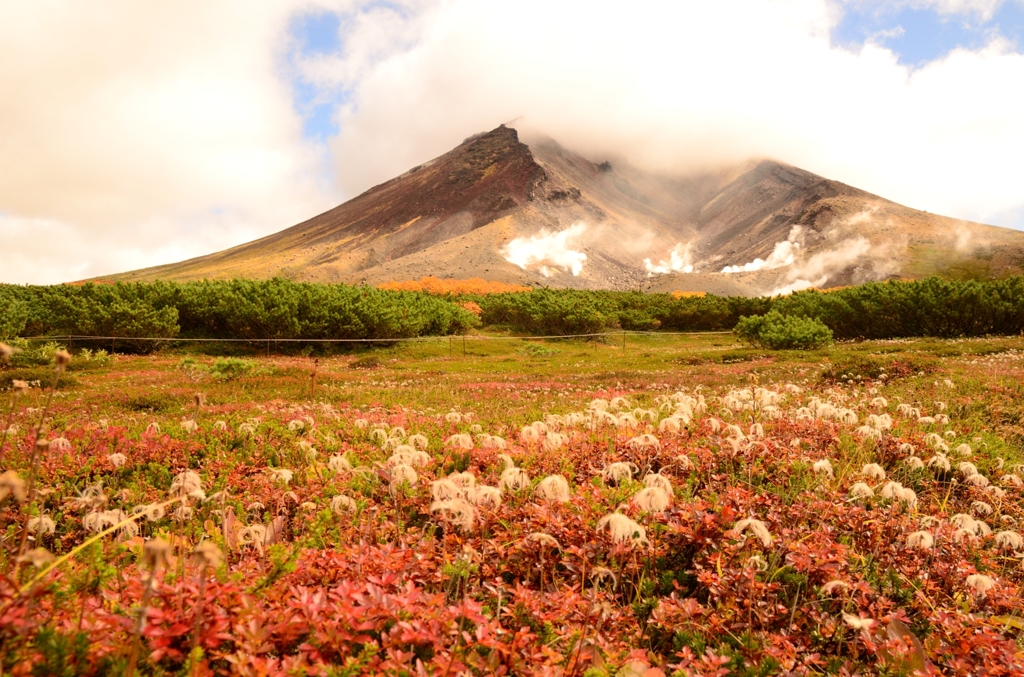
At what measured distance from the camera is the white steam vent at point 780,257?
508ft

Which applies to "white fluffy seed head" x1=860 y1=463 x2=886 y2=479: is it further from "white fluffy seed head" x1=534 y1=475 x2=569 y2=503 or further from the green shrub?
the green shrub

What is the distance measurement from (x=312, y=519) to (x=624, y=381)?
15.8m

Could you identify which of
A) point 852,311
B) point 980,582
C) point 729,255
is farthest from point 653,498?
point 729,255

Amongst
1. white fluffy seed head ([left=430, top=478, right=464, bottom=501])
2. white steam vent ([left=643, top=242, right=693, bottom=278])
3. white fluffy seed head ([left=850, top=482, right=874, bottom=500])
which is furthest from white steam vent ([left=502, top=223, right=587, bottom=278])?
white fluffy seed head ([left=430, top=478, right=464, bottom=501])

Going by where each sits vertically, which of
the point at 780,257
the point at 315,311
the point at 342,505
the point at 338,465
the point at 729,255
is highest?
the point at 729,255

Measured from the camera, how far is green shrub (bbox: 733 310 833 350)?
3025cm

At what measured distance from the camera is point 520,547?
4.14 metres

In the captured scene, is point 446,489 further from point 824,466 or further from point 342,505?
point 824,466

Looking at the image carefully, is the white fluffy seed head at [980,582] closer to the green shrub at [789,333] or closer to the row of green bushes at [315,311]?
the green shrub at [789,333]

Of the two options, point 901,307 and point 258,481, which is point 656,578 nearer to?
point 258,481

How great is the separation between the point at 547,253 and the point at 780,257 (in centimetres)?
6574

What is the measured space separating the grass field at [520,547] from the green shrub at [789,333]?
2116 centimetres

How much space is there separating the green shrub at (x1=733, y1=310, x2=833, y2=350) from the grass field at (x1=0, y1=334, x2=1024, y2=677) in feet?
69.4

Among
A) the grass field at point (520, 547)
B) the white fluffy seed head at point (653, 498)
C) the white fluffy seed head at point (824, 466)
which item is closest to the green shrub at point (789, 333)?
the grass field at point (520, 547)
